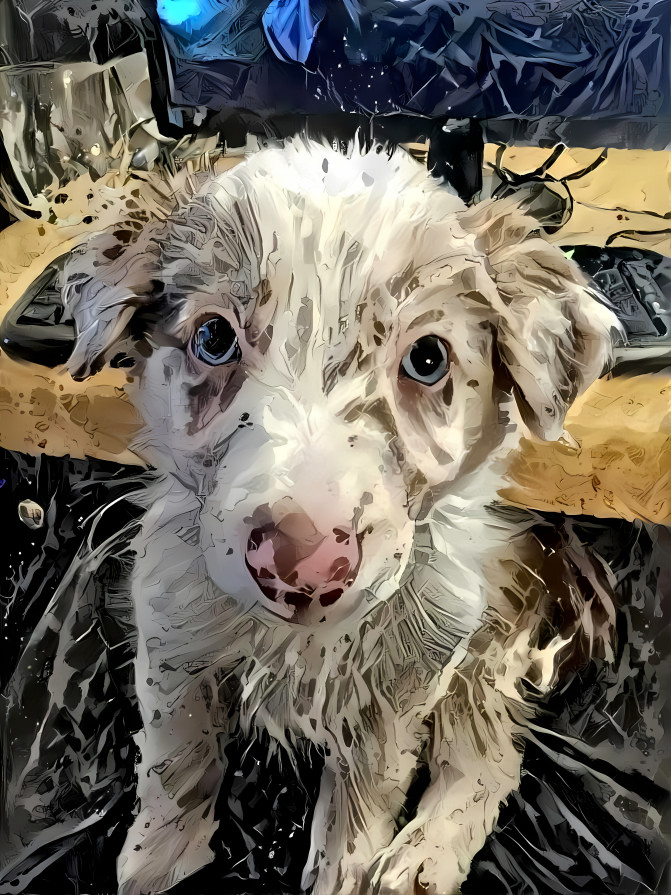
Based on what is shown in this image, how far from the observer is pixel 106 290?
969 millimetres

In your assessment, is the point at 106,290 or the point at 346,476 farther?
the point at 106,290

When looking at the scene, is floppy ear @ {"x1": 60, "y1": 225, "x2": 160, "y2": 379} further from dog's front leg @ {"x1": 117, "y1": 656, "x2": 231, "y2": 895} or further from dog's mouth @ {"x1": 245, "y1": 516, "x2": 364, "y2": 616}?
dog's front leg @ {"x1": 117, "y1": 656, "x2": 231, "y2": 895}

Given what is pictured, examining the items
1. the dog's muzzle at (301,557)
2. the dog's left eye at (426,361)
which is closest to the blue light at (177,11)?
the dog's left eye at (426,361)

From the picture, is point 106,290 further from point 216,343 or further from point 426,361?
point 426,361

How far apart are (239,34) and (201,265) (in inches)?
14.6

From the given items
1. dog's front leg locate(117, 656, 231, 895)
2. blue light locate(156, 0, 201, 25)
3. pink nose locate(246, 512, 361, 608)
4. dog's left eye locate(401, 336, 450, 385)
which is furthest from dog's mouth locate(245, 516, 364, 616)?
blue light locate(156, 0, 201, 25)

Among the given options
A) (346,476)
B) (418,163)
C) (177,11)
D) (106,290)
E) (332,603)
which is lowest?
(332,603)

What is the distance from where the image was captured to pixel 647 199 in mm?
1013

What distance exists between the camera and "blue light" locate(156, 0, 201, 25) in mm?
987

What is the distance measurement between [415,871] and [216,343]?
0.87m

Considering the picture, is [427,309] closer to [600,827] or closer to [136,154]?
[136,154]

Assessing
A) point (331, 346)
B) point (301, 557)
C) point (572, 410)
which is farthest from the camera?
point (572, 410)

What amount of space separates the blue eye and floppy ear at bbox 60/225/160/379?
0.09 m

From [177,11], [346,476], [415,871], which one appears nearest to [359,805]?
[415,871]
